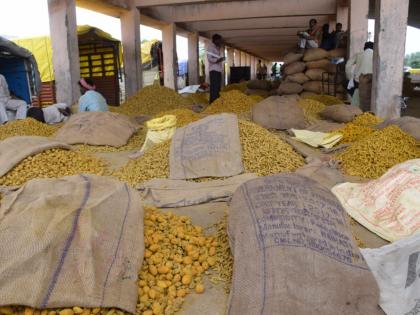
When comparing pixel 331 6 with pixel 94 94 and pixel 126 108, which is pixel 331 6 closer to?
pixel 126 108

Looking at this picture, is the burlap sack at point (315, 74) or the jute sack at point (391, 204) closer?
the jute sack at point (391, 204)

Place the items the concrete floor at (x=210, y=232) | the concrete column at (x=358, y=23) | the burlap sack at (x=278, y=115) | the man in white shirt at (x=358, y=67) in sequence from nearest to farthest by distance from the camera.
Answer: the concrete floor at (x=210, y=232) < the burlap sack at (x=278, y=115) < the man in white shirt at (x=358, y=67) < the concrete column at (x=358, y=23)

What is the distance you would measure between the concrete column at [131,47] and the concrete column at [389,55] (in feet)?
18.7

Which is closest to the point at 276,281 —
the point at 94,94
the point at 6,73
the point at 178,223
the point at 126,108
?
the point at 178,223

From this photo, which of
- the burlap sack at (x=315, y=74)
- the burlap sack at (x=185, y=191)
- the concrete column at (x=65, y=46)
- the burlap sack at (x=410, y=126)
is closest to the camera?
the burlap sack at (x=185, y=191)

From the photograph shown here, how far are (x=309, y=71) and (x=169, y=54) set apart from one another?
507 centimetres

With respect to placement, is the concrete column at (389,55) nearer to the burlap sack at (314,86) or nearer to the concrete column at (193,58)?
the burlap sack at (314,86)

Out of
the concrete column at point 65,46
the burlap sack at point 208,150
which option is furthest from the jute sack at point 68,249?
the concrete column at point 65,46

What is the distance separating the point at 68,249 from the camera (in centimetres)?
165

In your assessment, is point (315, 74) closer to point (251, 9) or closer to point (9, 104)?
point (251, 9)

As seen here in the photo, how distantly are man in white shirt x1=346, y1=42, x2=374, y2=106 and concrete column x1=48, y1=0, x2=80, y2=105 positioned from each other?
521 centimetres

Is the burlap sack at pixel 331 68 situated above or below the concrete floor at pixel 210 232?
above

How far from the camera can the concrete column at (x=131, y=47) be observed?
9203mm

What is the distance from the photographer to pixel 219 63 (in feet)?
26.8
